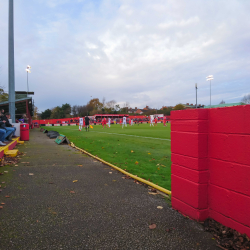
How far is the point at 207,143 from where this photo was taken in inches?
113

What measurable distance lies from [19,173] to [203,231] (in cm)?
484

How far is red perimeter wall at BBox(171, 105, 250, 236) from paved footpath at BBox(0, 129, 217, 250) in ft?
1.06

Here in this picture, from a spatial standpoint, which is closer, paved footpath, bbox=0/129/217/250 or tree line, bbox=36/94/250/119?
paved footpath, bbox=0/129/217/250

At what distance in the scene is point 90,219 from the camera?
9.95ft

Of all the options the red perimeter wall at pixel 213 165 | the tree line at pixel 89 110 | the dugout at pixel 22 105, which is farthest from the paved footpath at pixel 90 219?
the tree line at pixel 89 110

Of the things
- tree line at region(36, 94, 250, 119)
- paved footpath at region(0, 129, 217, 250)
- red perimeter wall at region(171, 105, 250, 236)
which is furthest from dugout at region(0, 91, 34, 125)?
tree line at region(36, 94, 250, 119)

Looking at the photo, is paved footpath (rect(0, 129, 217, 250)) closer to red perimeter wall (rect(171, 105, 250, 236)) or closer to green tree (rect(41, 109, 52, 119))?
red perimeter wall (rect(171, 105, 250, 236))

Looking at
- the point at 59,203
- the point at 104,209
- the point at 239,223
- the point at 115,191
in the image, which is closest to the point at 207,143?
the point at 239,223

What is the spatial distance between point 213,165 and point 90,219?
1947mm

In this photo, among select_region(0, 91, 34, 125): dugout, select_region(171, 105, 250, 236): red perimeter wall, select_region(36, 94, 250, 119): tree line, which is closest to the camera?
select_region(171, 105, 250, 236): red perimeter wall

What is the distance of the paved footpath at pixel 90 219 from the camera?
2457mm

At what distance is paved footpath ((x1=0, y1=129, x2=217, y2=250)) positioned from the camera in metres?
2.46

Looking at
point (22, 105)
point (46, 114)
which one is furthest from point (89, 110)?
point (22, 105)

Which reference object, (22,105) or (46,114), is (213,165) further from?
(46,114)
